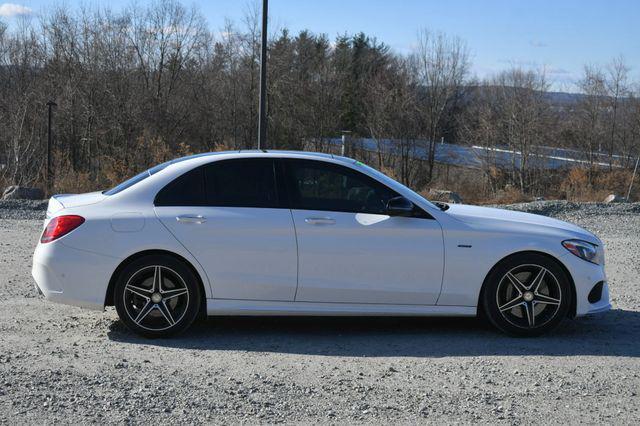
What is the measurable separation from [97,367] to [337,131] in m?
36.7

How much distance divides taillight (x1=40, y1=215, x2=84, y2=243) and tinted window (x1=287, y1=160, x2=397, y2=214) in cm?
180

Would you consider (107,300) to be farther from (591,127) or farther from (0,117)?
(591,127)

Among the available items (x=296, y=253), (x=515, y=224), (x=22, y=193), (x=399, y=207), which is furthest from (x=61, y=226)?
(x=22, y=193)

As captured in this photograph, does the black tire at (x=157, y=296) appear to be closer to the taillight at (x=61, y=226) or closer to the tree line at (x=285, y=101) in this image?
the taillight at (x=61, y=226)

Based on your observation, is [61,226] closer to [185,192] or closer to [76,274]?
[76,274]

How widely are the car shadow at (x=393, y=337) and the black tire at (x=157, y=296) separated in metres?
0.14

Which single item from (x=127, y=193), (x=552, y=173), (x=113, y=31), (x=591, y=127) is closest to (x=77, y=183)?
(x=127, y=193)

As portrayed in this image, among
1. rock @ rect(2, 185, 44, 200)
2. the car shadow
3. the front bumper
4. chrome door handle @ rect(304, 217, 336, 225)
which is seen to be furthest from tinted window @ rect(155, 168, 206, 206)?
rock @ rect(2, 185, 44, 200)

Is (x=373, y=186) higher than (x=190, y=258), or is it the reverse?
(x=373, y=186)

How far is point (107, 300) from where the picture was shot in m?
6.57

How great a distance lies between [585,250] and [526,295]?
647mm

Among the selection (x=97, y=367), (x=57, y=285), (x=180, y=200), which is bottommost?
(x=97, y=367)

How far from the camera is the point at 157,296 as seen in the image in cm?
654

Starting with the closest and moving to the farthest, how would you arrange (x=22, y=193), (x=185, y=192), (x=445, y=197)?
1. (x=185, y=192)
2. (x=22, y=193)
3. (x=445, y=197)
